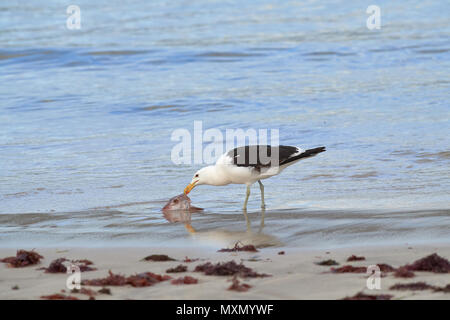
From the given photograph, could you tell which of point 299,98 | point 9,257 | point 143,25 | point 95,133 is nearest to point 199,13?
point 143,25

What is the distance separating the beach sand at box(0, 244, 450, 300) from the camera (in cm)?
468

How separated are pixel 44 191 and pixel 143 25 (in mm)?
18621

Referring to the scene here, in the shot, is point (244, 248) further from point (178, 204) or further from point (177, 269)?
point (178, 204)

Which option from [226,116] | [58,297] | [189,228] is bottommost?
[58,297]

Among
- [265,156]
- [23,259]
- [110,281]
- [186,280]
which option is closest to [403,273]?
[186,280]

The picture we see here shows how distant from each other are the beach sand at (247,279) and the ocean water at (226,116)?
0.39m

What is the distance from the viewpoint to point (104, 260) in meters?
A: 5.92

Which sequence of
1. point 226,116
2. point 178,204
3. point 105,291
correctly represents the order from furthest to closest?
1. point 226,116
2. point 178,204
3. point 105,291

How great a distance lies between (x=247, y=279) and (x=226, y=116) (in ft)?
31.3

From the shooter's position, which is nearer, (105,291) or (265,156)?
(105,291)

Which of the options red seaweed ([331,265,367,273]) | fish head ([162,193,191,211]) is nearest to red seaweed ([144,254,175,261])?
red seaweed ([331,265,367,273])

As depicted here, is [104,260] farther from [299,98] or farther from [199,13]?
[199,13]

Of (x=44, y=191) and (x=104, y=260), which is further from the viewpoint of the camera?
(x=44, y=191)

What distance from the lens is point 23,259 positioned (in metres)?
5.75
